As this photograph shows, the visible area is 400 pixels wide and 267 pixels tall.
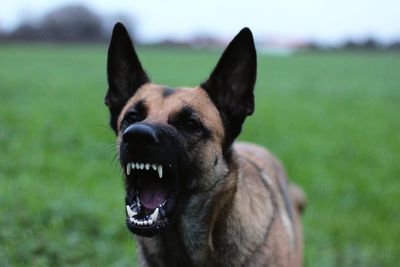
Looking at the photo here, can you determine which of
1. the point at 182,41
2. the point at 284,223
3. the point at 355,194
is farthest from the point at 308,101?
the point at 182,41

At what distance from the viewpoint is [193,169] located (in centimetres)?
308

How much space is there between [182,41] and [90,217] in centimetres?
6758

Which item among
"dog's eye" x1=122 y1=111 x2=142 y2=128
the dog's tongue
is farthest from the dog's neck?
"dog's eye" x1=122 y1=111 x2=142 y2=128

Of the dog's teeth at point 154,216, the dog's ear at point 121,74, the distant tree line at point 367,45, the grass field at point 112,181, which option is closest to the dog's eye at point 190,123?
the dog's teeth at point 154,216

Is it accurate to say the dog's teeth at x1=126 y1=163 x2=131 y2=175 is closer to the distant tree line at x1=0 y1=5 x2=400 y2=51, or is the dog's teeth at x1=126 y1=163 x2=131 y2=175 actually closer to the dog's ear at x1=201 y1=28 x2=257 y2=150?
the dog's ear at x1=201 y1=28 x2=257 y2=150

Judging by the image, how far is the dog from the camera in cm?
293

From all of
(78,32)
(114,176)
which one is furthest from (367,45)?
(114,176)

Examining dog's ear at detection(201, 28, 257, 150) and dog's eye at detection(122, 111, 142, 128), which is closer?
dog's eye at detection(122, 111, 142, 128)

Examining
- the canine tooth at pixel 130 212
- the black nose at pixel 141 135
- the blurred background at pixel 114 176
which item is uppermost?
the black nose at pixel 141 135

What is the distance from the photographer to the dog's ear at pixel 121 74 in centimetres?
353

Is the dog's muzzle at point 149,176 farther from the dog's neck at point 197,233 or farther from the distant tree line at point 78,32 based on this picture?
the distant tree line at point 78,32

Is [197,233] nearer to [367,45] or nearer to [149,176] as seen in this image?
[149,176]

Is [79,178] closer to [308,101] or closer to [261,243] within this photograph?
[261,243]

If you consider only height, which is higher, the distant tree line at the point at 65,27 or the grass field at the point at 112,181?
the grass field at the point at 112,181
